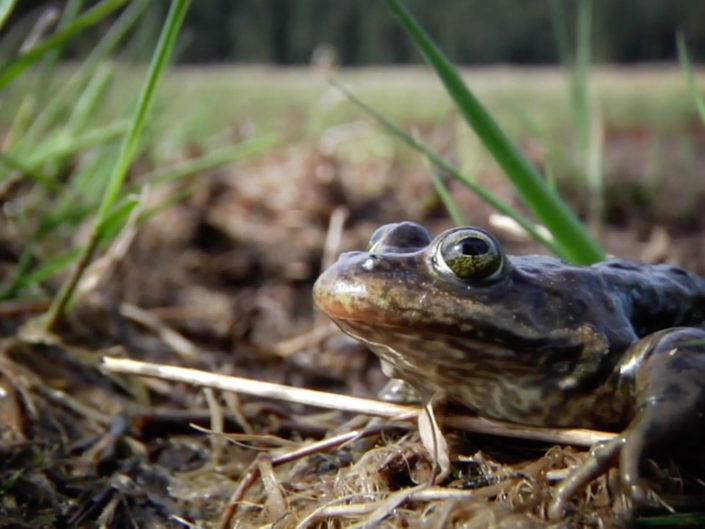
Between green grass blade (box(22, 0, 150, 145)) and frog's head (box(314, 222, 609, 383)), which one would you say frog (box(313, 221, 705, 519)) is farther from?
green grass blade (box(22, 0, 150, 145))

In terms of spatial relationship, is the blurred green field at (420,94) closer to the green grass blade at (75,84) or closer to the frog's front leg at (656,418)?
the green grass blade at (75,84)

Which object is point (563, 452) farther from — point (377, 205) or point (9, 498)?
point (377, 205)

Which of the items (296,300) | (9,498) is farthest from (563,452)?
(296,300)

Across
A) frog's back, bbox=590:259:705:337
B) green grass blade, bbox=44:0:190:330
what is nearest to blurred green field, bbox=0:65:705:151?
green grass blade, bbox=44:0:190:330

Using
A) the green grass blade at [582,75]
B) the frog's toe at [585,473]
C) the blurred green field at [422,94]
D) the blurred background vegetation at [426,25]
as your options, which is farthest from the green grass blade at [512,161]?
the blurred background vegetation at [426,25]

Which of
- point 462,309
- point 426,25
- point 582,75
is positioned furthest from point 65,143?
point 426,25

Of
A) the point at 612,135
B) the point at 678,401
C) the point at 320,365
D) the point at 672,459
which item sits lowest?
the point at 612,135

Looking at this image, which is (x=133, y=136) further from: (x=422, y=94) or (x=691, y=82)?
(x=422, y=94)
